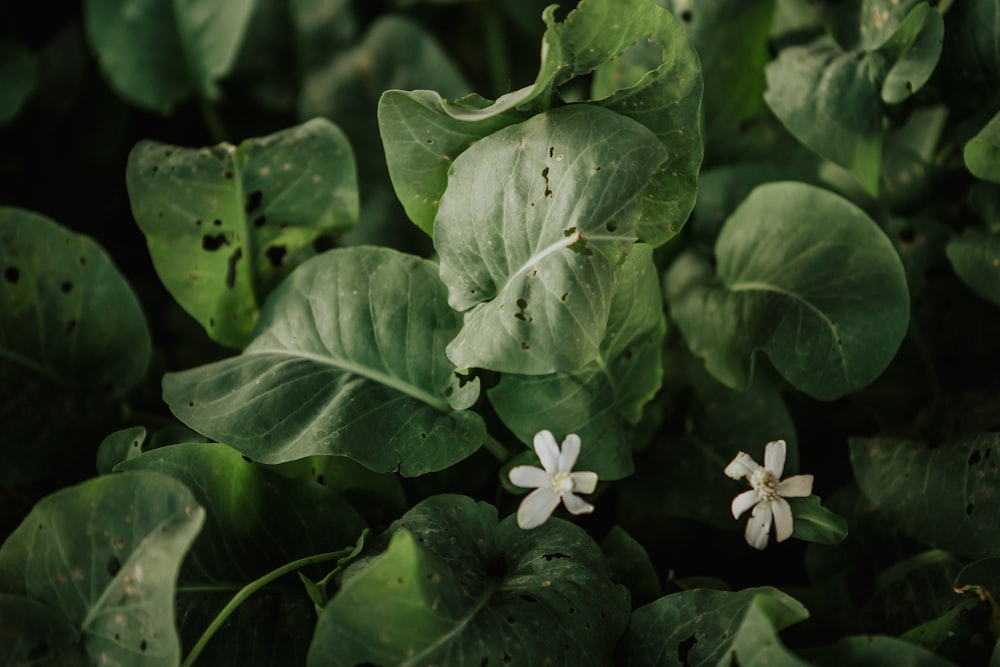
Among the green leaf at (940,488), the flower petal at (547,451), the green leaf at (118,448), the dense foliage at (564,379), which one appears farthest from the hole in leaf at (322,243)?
the green leaf at (940,488)

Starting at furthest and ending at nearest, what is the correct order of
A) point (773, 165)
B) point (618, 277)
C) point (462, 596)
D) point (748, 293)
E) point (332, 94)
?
point (332, 94) → point (773, 165) → point (748, 293) → point (618, 277) → point (462, 596)

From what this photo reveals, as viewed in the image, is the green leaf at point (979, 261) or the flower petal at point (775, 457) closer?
the flower petal at point (775, 457)

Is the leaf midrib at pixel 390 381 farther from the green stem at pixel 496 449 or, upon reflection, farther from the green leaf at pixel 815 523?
the green leaf at pixel 815 523

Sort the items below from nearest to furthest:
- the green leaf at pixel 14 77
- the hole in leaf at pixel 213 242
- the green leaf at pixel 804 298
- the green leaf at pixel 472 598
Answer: the green leaf at pixel 472 598
the green leaf at pixel 804 298
the hole in leaf at pixel 213 242
the green leaf at pixel 14 77

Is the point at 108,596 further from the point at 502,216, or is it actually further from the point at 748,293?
the point at 748,293

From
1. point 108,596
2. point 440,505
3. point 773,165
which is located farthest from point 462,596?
point 773,165

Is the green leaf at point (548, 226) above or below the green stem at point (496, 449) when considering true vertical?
above

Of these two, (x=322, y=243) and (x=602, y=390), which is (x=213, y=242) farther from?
(x=602, y=390)
